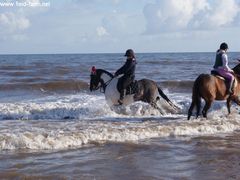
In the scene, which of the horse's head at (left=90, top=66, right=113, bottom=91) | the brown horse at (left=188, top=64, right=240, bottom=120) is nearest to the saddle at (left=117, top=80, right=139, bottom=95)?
the horse's head at (left=90, top=66, right=113, bottom=91)

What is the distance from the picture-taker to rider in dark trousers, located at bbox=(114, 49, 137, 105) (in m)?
13.3

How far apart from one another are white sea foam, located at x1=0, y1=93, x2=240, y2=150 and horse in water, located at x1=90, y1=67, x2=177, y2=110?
0.53 meters

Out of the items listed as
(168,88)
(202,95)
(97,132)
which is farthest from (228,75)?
(168,88)

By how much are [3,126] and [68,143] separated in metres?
2.94

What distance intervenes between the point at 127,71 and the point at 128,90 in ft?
2.04

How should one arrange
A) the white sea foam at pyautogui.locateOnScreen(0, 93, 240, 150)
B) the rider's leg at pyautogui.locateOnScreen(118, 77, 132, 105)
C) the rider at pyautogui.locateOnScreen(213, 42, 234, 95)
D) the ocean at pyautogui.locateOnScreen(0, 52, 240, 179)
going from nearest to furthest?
1. the ocean at pyautogui.locateOnScreen(0, 52, 240, 179)
2. the white sea foam at pyautogui.locateOnScreen(0, 93, 240, 150)
3. the rider at pyautogui.locateOnScreen(213, 42, 234, 95)
4. the rider's leg at pyautogui.locateOnScreen(118, 77, 132, 105)

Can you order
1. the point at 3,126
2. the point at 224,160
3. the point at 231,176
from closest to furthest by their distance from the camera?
the point at 231,176 < the point at 224,160 < the point at 3,126

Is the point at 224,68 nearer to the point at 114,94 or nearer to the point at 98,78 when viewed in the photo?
the point at 114,94

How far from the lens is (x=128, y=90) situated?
13.7 meters

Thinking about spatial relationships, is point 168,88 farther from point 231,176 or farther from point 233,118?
point 231,176

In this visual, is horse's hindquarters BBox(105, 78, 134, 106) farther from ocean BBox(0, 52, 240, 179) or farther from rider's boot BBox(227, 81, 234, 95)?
rider's boot BBox(227, 81, 234, 95)

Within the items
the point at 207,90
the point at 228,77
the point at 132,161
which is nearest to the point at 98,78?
the point at 207,90

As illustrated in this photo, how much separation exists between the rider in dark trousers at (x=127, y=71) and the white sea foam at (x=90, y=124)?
929mm

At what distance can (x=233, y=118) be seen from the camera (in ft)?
42.8
